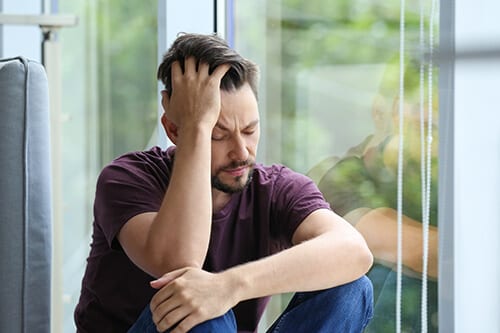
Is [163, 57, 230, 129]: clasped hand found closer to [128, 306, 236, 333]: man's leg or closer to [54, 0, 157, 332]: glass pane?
[128, 306, 236, 333]: man's leg

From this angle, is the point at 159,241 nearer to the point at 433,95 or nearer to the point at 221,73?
the point at 221,73

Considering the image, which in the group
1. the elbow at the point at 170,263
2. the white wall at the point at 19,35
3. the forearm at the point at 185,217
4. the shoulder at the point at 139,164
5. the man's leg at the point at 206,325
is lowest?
the man's leg at the point at 206,325

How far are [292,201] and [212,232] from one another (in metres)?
0.18

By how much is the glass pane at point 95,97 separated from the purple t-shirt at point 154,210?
4.05 feet

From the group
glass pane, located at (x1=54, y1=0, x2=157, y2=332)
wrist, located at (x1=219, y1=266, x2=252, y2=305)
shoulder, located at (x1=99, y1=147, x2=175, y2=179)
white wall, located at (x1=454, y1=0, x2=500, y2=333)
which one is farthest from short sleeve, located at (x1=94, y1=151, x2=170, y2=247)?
glass pane, located at (x1=54, y1=0, x2=157, y2=332)

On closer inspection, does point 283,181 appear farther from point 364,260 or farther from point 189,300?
point 189,300

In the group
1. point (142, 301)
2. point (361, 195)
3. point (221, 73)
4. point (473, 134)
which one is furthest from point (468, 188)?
point (142, 301)

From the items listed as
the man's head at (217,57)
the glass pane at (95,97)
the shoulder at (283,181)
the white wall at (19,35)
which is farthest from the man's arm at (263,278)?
the white wall at (19,35)

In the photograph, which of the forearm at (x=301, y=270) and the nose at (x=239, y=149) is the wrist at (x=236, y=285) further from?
the nose at (x=239, y=149)

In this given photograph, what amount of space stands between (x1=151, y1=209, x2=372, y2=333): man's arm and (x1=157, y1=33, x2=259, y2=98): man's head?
13.9 inches

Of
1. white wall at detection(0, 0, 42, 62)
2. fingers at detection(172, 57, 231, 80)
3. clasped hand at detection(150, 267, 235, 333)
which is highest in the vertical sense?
white wall at detection(0, 0, 42, 62)

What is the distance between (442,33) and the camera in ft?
5.79

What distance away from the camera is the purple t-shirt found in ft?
5.27

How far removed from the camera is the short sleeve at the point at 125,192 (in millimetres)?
1561
